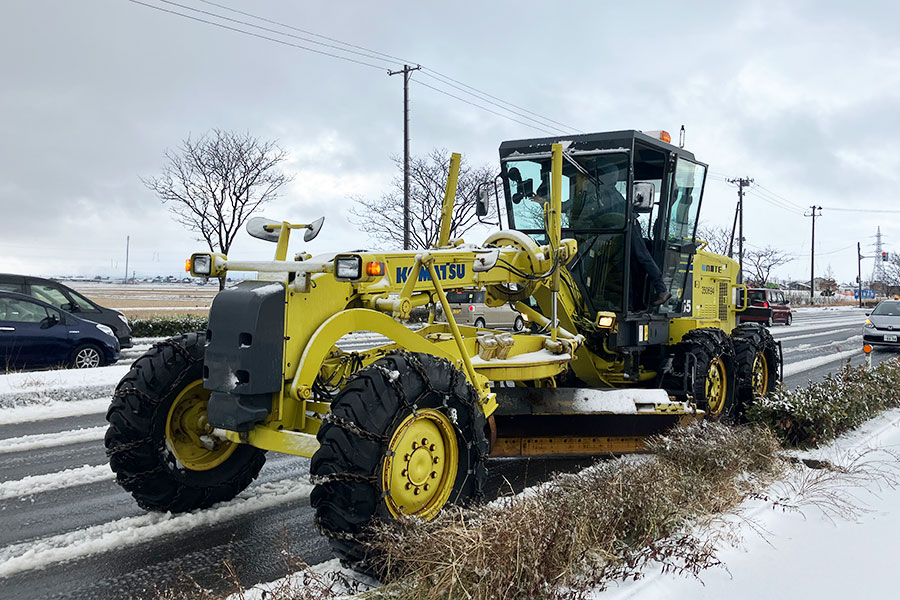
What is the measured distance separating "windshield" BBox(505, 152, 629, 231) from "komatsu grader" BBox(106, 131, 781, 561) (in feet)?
0.07

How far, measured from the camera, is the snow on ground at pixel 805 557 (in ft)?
12.7

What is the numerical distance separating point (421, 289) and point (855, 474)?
3.97m

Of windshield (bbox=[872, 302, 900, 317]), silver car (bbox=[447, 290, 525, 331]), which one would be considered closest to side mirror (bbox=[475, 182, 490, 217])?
silver car (bbox=[447, 290, 525, 331])

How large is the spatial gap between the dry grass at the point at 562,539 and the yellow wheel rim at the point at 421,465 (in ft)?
0.76

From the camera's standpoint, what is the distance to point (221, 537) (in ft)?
16.2

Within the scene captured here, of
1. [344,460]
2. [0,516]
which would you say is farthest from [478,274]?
[0,516]

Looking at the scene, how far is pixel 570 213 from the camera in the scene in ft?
25.8

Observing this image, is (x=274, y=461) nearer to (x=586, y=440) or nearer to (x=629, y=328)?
(x=586, y=440)

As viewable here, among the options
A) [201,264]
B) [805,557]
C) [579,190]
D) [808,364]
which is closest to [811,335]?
[808,364]

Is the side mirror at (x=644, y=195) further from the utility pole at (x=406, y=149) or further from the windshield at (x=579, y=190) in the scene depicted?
the utility pole at (x=406, y=149)

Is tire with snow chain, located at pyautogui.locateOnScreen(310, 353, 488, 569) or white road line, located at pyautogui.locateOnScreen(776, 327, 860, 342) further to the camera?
white road line, located at pyautogui.locateOnScreen(776, 327, 860, 342)

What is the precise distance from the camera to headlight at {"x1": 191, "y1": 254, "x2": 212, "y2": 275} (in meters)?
5.17

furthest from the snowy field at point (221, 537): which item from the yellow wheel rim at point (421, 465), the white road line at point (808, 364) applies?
the white road line at point (808, 364)

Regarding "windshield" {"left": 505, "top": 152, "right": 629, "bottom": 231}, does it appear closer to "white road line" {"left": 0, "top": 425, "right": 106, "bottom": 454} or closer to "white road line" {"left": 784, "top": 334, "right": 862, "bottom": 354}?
"white road line" {"left": 0, "top": 425, "right": 106, "bottom": 454}
